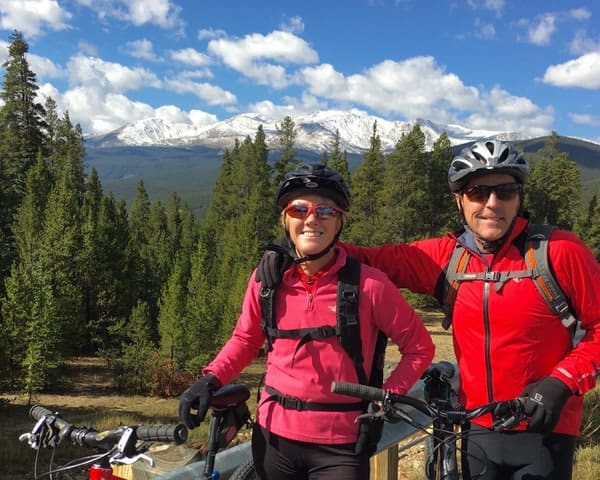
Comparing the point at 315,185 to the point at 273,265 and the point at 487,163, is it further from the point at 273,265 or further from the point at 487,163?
the point at 487,163

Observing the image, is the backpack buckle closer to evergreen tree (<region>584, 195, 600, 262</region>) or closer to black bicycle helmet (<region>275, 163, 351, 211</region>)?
black bicycle helmet (<region>275, 163, 351, 211</region>)

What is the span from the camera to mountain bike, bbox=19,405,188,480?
2494mm

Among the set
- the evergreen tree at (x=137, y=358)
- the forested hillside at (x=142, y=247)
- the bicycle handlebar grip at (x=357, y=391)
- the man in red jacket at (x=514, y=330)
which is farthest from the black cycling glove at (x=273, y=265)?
the evergreen tree at (x=137, y=358)

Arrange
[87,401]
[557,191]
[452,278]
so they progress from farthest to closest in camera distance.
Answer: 1. [557,191]
2. [87,401]
3. [452,278]

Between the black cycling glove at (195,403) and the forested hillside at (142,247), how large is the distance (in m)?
28.1

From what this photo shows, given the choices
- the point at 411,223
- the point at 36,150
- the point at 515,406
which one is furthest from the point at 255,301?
the point at 36,150

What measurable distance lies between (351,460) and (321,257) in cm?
118

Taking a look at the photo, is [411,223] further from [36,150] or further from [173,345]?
[36,150]

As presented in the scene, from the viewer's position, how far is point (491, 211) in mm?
3135

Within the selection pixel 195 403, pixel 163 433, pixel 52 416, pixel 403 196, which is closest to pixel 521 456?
pixel 195 403

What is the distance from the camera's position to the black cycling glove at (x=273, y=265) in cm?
312

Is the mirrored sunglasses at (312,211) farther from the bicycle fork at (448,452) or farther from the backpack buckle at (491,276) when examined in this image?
the bicycle fork at (448,452)

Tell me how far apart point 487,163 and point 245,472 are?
2.47 metres

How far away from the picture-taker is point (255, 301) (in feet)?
10.5
